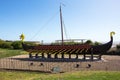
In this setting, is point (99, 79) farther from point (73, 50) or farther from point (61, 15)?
point (61, 15)

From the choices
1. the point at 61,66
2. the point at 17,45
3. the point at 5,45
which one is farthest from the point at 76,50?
the point at 5,45

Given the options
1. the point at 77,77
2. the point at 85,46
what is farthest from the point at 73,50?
the point at 77,77

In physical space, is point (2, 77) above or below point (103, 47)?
below

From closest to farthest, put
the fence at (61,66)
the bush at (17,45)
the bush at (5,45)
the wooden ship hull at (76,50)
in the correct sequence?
the fence at (61,66)
the wooden ship hull at (76,50)
the bush at (17,45)
the bush at (5,45)

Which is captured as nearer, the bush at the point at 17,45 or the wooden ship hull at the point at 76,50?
the wooden ship hull at the point at 76,50

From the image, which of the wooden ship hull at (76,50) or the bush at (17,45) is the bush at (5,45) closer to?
the bush at (17,45)

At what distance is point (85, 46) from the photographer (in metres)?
20.3

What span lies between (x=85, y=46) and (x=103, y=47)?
1629 mm

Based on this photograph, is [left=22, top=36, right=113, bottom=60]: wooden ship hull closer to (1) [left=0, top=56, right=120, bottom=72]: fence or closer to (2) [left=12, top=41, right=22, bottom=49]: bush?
(1) [left=0, top=56, right=120, bottom=72]: fence

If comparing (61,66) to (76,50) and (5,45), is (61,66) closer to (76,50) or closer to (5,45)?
(76,50)

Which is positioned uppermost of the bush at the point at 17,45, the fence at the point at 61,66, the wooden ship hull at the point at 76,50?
the bush at the point at 17,45

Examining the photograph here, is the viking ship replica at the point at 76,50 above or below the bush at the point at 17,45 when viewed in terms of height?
below

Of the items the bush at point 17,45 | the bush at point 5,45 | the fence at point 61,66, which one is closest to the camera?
the fence at point 61,66

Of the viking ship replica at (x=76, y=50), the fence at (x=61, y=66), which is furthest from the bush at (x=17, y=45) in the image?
the fence at (x=61, y=66)
